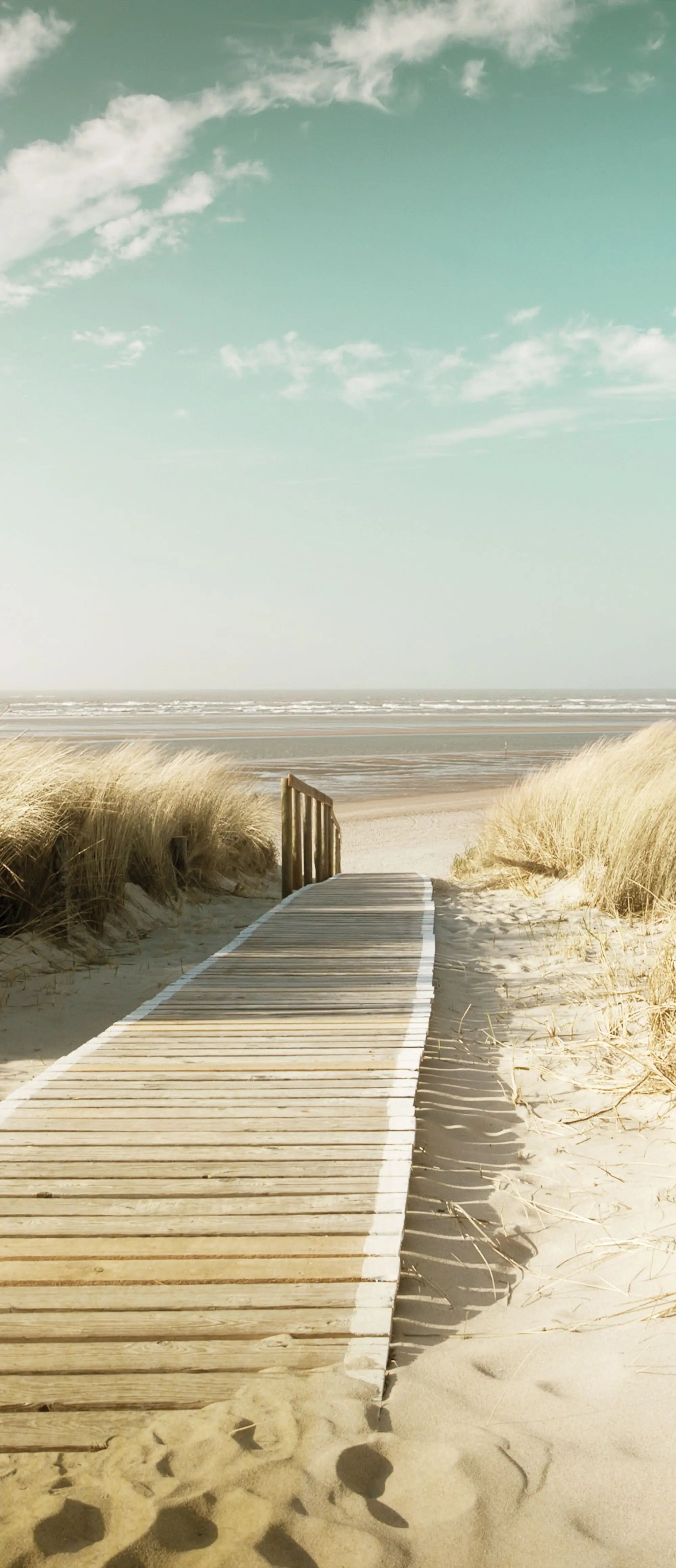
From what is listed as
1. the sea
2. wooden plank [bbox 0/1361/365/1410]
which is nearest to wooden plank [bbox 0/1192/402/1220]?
wooden plank [bbox 0/1361/365/1410]

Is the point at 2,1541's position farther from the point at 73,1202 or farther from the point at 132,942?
the point at 132,942

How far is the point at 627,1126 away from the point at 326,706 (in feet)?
211

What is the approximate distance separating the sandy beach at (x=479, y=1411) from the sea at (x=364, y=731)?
4925 mm

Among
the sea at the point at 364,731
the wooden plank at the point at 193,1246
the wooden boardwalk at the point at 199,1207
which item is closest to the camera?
the wooden boardwalk at the point at 199,1207

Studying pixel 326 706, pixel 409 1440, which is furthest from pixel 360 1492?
pixel 326 706

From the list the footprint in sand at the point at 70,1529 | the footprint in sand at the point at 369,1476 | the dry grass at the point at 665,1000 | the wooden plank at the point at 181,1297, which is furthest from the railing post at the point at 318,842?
the footprint in sand at the point at 70,1529

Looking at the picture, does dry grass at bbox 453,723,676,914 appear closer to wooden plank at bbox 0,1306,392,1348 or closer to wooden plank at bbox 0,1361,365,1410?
wooden plank at bbox 0,1306,392,1348

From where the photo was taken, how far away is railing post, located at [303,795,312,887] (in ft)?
34.0

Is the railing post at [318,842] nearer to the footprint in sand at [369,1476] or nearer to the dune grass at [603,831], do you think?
the dune grass at [603,831]

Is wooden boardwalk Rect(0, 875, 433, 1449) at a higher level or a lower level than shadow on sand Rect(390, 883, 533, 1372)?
higher

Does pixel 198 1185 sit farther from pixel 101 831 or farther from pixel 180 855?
pixel 180 855

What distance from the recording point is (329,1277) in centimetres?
253

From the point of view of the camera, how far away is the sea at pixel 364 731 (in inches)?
1006

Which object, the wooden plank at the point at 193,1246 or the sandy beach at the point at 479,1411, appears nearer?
the sandy beach at the point at 479,1411
